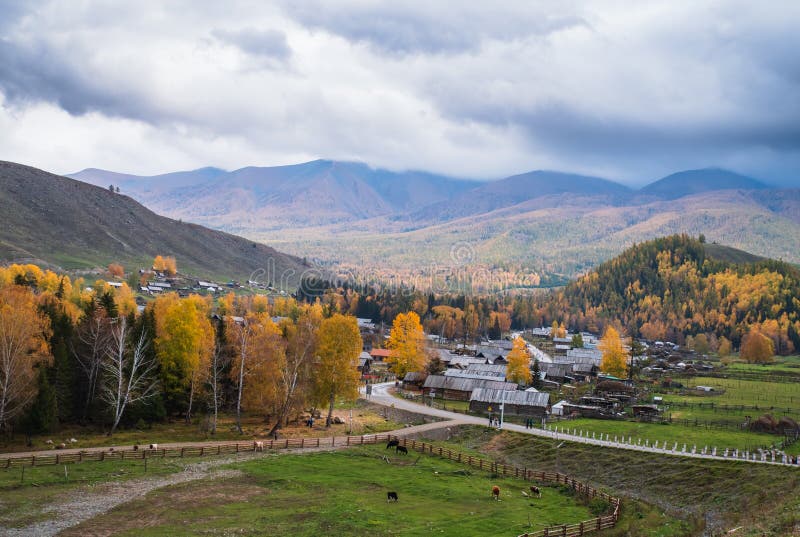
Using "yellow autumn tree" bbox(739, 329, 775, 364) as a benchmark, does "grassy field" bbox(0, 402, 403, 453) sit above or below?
below

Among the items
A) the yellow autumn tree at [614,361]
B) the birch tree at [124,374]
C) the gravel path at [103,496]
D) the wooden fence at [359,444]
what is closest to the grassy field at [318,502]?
the gravel path at [103,496]

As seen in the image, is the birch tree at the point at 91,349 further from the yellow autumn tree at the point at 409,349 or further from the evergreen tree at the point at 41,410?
the yellow autumn tree at the point at 409,349

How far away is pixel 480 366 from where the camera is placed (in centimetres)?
11106

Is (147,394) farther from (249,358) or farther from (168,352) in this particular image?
(249,358)

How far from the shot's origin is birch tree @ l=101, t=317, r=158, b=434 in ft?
189

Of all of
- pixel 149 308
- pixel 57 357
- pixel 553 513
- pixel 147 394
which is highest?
pixel 149 308

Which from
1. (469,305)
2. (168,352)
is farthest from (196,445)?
(469,305)

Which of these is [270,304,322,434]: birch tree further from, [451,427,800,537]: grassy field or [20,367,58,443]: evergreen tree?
[20,367,58,443]: evergreen tree

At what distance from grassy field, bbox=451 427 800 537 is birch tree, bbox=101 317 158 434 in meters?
32.0

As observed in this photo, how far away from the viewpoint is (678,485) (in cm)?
4906

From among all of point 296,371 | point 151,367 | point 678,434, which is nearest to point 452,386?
point 296,371

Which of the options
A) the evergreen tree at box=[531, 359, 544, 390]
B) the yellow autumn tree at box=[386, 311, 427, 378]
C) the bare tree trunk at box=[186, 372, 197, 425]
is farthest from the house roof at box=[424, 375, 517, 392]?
the bare tree trunk at box=[186, 372, 197, 425]

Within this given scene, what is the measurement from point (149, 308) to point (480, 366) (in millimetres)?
59503

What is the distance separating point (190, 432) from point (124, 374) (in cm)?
856
